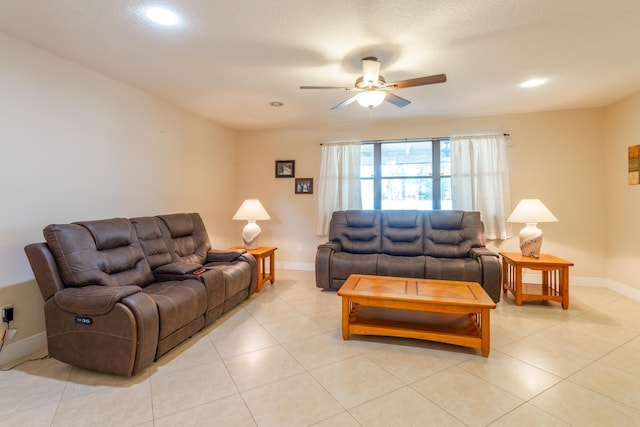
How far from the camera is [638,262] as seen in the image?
11.7 ft

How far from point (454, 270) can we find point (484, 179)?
1628 millimetres

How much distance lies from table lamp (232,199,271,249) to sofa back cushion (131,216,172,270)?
1144 millimetres

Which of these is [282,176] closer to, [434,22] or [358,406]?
[434,22]

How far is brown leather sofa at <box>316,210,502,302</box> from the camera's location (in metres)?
3.54

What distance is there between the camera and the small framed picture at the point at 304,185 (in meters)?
5.14

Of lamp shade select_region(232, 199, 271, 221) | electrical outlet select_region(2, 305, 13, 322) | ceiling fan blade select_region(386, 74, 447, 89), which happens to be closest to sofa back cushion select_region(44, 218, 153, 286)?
electrical outlet select_region(2, 305, 13, 322)

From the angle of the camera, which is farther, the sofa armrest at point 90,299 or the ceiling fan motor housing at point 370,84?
the ceiling fan motor housing at point 370,84

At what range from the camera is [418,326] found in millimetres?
2625

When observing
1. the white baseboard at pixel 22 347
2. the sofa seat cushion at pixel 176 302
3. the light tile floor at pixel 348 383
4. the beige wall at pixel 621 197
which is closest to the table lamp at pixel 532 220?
the light tile floor at pixel 348 383

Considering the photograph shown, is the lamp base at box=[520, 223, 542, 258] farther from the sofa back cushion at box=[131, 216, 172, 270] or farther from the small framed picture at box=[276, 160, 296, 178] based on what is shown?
the sofa back cushion at box=[131, 216, 172, 270]

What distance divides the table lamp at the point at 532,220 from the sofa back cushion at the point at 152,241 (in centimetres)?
400

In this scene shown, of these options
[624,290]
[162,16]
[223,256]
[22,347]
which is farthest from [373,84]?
[624,290]

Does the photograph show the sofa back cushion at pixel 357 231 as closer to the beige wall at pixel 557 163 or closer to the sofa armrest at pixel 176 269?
the beige wall at pixel 557 163

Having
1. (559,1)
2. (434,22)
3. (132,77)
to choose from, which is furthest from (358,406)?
(132,77)
